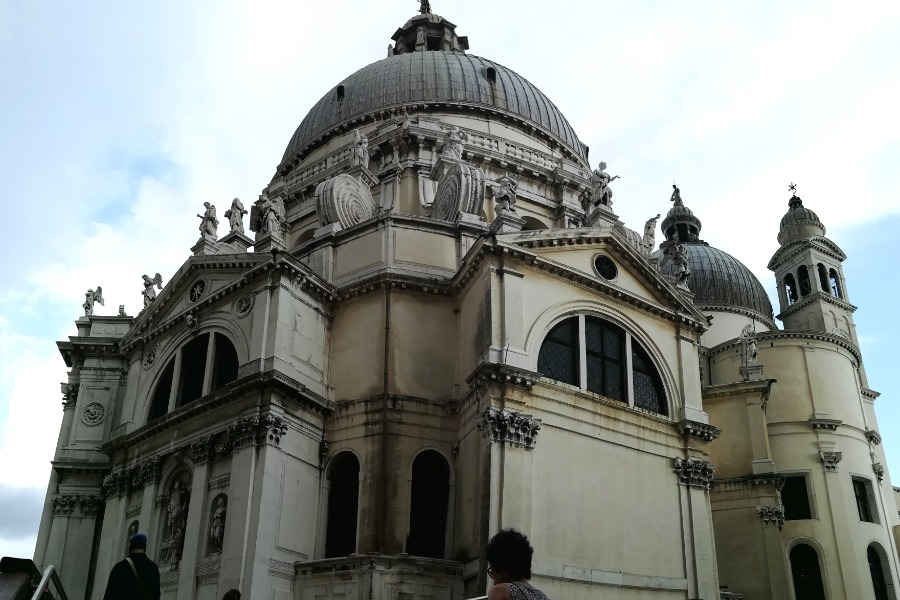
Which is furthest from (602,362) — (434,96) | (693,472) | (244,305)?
(434,96)

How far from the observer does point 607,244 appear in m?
25.6

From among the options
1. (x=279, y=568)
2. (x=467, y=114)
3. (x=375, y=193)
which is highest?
(x=467, y=114)

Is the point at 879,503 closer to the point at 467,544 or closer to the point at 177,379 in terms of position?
the point at 467,544

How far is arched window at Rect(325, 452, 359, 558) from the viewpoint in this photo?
907 inches

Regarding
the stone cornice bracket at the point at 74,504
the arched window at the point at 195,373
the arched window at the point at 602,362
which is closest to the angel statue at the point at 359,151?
the arched window at the point at 195,373

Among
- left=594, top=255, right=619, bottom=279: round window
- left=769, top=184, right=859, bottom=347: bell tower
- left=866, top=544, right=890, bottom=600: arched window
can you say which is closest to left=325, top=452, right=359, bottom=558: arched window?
left=594, top=255, right=619, bottom=279: round window

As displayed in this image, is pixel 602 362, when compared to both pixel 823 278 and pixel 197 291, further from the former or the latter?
pixel 823 278

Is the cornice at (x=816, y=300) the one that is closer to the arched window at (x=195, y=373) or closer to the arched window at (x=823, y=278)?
the arched window at (x=823, y=278)

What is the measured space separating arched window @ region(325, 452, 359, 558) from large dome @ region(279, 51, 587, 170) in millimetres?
17410

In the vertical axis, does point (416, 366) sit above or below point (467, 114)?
below

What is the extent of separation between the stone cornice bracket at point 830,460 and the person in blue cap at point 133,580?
2774 centimetres

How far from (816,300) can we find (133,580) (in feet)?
124

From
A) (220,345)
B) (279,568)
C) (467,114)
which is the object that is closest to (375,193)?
(467,114)

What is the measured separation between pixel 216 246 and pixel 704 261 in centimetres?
2361
